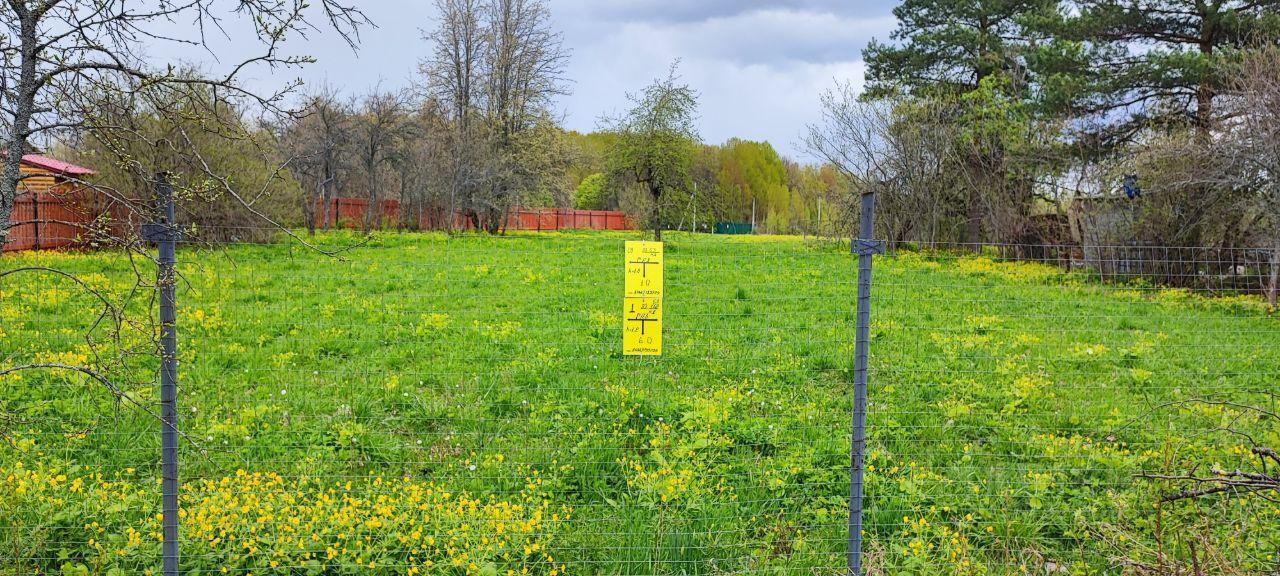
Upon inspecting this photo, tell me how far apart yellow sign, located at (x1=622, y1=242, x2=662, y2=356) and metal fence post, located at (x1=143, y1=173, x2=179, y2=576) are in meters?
2.28

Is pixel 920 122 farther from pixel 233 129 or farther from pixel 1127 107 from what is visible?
pixel 233 129

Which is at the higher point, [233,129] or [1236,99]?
[1236,99]

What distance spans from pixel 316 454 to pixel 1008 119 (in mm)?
19860

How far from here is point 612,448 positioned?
15.9 feet

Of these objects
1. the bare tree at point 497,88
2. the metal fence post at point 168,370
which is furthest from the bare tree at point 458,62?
the metal fence post at point 168,370

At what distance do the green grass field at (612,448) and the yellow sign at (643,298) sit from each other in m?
0.67

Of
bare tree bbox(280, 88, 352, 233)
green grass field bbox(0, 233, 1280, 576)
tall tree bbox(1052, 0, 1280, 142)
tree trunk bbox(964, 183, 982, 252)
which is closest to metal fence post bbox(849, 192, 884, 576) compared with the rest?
green grass field bbox(0, 233, 1280, 576)

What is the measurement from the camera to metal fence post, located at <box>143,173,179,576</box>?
2957 millimetres

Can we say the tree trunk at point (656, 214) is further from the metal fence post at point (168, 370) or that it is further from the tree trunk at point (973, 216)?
the metal fence post at point (168, 370)

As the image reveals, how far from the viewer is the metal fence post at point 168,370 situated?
2957 mm

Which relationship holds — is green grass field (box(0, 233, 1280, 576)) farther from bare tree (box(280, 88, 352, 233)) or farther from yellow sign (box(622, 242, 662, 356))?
bare tree (box(280, 88, 352, 233))

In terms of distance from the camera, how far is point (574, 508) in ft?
13.5

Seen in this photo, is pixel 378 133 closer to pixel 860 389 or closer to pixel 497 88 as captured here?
pixel 497 88

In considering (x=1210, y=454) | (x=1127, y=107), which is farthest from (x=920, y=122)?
(x=1210, y=454)
